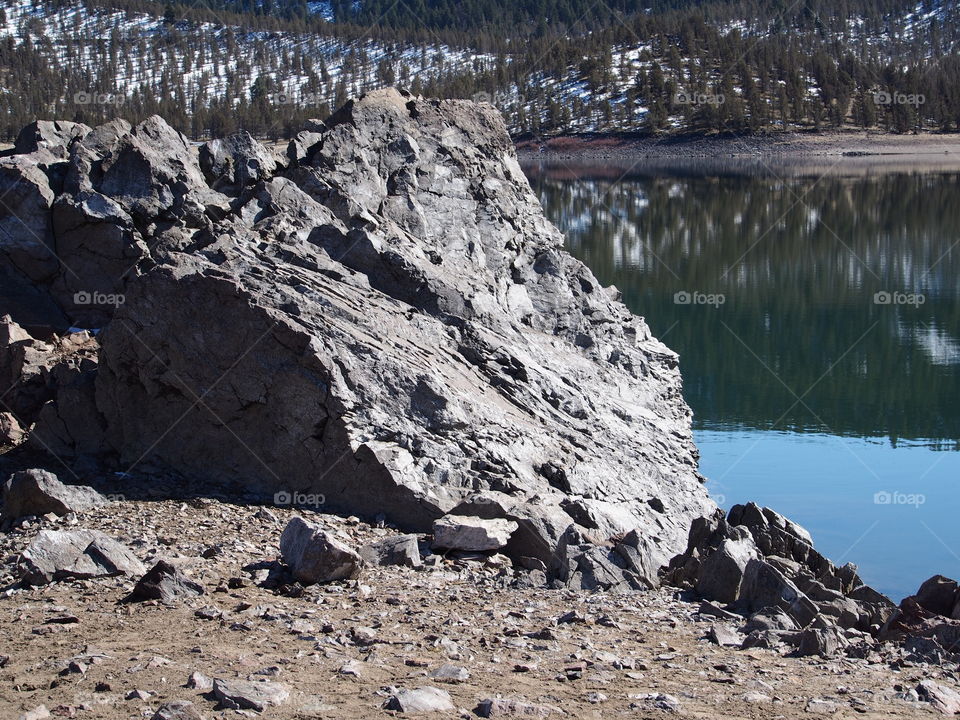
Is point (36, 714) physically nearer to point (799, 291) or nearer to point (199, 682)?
point (199, 682)

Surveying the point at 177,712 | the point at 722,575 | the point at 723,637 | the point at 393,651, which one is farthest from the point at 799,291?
the point at 177,712

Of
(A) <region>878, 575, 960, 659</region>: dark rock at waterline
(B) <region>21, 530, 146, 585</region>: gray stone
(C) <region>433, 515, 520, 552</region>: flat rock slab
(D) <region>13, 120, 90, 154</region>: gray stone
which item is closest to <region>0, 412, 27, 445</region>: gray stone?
(B) <region>21, 530, 146, 585</region>: gray stone

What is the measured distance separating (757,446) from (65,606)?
16059 millimetres

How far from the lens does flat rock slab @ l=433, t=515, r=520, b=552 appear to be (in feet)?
37.2

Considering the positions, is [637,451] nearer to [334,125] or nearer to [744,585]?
[744,585]

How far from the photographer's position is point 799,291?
135 feet

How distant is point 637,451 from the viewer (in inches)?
623

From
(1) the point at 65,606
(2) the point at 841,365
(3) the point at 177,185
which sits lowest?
(2) the point at 841,365

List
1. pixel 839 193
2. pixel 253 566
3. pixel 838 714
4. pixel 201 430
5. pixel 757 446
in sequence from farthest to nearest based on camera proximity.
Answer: pixel 839 193 < pixel 757 446 < pixel 201 430 < pixel 253 566 < pixel 838 714

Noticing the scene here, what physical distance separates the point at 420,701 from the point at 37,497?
590 cm

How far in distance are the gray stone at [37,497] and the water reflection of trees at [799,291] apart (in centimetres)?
1523

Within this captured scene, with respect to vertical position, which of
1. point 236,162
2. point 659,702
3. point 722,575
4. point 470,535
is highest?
point 236,162

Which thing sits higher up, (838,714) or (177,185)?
(177,185)

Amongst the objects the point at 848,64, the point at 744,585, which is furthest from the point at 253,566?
the point at 848,64
